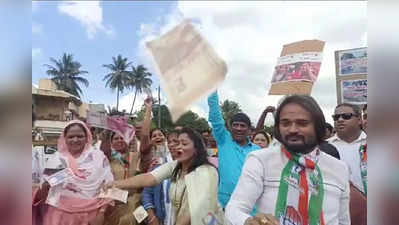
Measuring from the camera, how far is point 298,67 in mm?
2021

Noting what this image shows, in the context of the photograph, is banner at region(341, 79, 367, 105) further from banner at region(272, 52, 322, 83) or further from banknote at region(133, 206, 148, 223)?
banknote at region(133, 206, 148, 223)

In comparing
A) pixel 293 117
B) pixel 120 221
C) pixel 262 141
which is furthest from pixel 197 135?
pixel 120 221

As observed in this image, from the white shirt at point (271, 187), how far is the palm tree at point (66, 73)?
0.86m

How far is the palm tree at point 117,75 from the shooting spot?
205 cm

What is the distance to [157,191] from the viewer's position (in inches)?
88.0

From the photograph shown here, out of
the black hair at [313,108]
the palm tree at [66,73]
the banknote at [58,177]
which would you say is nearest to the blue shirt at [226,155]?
the black hair at [313,108]

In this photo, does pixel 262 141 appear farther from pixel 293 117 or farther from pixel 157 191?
pixel 157 191

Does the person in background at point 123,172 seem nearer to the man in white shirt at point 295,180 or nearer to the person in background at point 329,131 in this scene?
the man in white shirt at point 295,180

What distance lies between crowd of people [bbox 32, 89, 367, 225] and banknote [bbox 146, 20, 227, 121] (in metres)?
0.12

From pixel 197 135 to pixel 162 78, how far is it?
366mm

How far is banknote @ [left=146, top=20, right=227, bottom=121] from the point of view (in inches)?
72.4

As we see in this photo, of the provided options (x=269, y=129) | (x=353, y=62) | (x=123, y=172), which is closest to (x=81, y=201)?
(x=123, y=172)

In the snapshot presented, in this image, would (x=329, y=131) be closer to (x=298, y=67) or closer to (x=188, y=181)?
(x=298, y=67)

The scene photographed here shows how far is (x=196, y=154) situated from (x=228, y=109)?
28 cm
